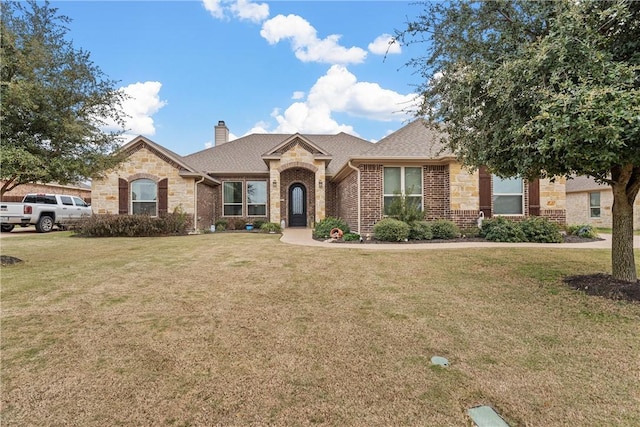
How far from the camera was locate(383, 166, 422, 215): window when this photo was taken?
11.8m

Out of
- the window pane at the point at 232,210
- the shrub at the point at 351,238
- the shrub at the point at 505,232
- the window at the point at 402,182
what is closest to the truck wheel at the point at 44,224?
the window pane at the point at 232,210

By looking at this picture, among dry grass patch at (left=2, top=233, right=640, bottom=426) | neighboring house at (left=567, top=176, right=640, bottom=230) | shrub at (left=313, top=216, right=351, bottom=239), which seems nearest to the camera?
dry grass patch at (left=2, top=233, right=640, bottom=426)

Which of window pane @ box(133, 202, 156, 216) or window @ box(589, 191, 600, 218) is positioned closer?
window pane @ box(133, 202, 156, 216)

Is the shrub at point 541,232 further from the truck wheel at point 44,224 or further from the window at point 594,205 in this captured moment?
the truck wheel at point 44,224

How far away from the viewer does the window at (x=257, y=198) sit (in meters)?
18.4

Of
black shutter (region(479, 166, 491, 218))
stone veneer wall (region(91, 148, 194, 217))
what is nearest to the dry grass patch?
black shutter (region(479, 166, 491, 218))

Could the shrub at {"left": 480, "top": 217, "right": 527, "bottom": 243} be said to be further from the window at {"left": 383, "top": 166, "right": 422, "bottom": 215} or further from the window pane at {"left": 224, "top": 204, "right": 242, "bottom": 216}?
the window pane at {"left": 224, "top": 204, "right": 242, "bottom": 216}

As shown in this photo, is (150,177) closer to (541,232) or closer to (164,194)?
(164,194)

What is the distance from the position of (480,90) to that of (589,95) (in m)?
1.70

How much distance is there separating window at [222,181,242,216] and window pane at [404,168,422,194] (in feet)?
33.4

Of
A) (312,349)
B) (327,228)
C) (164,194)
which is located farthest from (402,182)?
(164,194)

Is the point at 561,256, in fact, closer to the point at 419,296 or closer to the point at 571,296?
the point at 571,296

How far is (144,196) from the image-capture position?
15.4 m

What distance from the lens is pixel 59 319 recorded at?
383 cm
